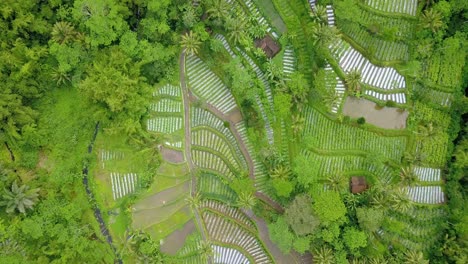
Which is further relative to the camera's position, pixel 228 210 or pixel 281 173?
pixel 228 210

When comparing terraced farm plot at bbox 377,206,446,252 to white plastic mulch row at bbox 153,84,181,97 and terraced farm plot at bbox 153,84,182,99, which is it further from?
white plastic mulch row at bbox 153,84,181,97

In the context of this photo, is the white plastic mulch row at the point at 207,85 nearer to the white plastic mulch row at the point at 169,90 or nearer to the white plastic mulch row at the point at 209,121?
the white plastic mulch row at the point at 209,121

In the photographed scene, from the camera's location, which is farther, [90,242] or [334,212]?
[90,242]

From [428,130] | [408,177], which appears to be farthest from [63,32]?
[428,130]

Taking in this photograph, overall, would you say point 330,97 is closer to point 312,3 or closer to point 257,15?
point 312,3

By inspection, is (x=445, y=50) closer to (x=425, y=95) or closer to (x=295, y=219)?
(x=425, y=95)

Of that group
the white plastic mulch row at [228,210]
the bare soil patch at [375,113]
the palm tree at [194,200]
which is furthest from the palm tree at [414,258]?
the palm tree at [194,200]

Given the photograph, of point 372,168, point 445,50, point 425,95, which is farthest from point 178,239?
point 445,50

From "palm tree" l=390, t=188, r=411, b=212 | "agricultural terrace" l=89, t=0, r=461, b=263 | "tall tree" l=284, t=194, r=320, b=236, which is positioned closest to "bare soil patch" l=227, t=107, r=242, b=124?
"agricultural terrace" l=89, t=0, r=461, b=263
